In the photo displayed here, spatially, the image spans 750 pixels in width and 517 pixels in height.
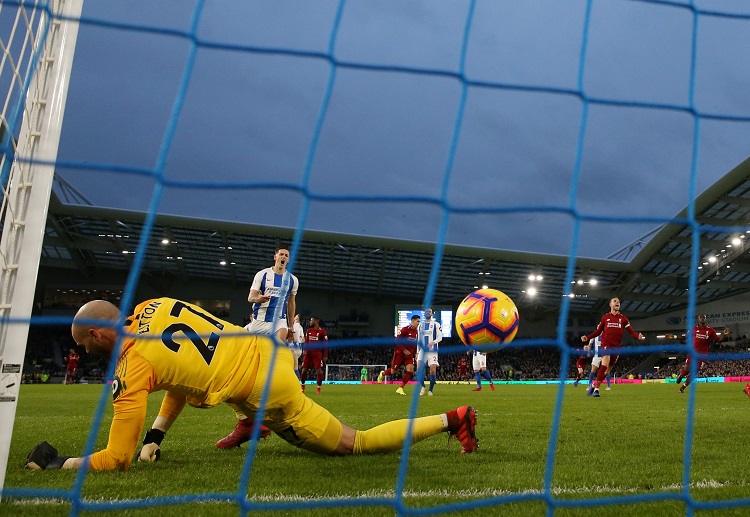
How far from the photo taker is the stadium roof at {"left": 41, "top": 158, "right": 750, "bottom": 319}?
28.6 meters

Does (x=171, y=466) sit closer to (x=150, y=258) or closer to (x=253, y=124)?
(x=253, y=124)

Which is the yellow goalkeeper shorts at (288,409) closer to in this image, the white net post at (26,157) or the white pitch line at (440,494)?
the white pitch line at (440,494)

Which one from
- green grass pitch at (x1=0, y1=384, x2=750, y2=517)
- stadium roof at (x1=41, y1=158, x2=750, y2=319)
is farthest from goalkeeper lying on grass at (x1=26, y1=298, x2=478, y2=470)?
stadium roof at (x1=41, y1=158, x2=750, y2=319)

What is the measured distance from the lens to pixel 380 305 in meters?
42.8

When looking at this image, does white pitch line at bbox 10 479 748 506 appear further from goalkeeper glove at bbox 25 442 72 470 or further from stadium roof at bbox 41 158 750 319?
stadium roof at bbox 41 158 750 319

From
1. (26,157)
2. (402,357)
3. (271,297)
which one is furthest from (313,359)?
(26,157)

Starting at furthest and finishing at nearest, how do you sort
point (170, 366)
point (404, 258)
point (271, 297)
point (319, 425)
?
point (404, 258) < point (271, 297) < point (319, 425) < point (170, 366)

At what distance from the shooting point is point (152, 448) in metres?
3.60

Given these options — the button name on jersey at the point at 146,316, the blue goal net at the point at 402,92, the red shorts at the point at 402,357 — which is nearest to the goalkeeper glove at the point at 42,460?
the blue goal net at the point at 402,92

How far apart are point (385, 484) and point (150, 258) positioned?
3441cm

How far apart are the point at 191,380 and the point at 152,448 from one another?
28.9 inches

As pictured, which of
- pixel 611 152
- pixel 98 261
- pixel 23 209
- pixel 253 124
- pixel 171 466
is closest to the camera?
pixel 23 209

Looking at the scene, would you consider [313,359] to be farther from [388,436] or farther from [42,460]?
[42,460]

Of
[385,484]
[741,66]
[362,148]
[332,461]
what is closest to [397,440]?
[332,461]
